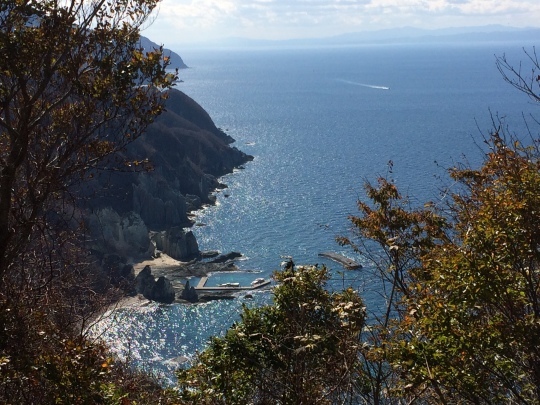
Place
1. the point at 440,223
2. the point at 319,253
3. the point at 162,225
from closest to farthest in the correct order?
the point at 440,223 → the point at 319,253 → the point at 162,225

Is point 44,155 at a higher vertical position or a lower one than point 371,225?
higher

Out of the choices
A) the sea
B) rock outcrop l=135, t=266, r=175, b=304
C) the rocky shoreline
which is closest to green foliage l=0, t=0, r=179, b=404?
the sea

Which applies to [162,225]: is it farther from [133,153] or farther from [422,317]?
[422,317]

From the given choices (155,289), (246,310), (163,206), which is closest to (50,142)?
(246,310)

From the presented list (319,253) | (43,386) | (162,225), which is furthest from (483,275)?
(162,225)

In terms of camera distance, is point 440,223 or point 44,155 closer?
point 44,155

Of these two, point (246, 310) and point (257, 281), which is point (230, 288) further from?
point (246, 310)

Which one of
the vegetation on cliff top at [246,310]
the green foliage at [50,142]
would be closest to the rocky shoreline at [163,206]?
the vegetation on cliff top at [246,310]

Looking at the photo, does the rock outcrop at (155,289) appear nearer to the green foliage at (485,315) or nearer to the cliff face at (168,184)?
the cliff face at (168,184)

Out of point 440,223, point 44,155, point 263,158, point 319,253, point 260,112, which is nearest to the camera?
point 44,155
